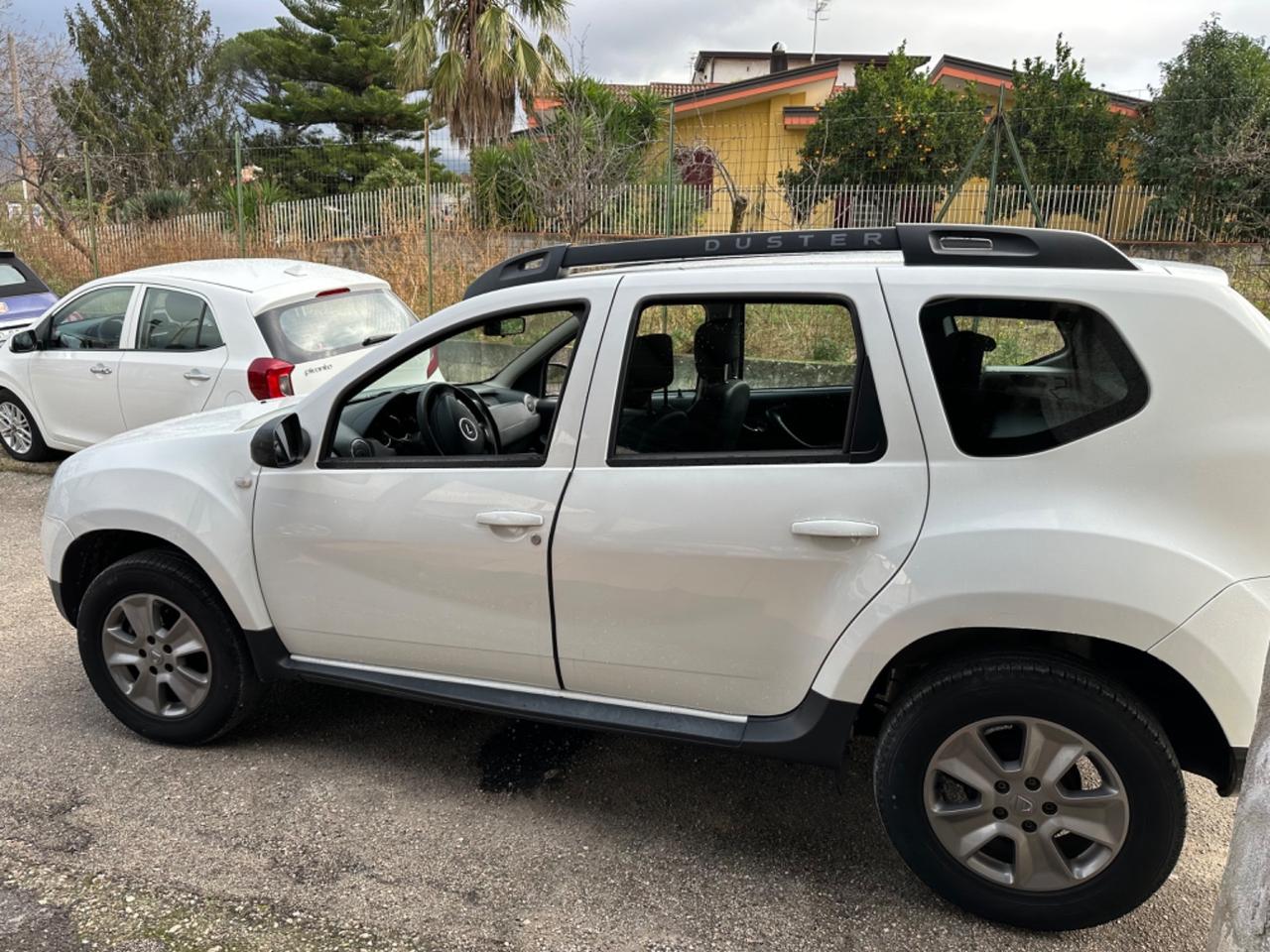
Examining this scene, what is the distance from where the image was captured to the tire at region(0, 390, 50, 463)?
310 inches

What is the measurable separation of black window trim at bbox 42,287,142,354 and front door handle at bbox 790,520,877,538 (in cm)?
606

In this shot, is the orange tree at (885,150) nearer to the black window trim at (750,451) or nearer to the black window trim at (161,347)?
the black window trim at (161,347)

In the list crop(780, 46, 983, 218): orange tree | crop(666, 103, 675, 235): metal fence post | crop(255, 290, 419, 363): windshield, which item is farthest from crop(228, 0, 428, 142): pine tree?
crop(255, 290, 419, 363): windshield

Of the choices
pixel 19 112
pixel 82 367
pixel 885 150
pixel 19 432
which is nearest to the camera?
pixel 82 367

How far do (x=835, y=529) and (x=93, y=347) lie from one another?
6666 mm

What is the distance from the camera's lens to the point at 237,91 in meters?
38.7

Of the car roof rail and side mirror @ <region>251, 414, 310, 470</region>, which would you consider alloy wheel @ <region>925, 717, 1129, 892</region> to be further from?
side mirror @ <region>251, 414, 310, 470</region>

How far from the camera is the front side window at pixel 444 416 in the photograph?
3.11 m

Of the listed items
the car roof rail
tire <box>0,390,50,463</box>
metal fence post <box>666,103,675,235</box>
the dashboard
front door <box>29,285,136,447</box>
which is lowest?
tire <box>0,390,50,463</box>

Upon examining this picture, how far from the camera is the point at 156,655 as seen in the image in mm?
3494

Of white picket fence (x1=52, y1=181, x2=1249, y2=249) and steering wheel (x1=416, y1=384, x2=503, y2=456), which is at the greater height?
white picket fence (x1=52, y1=181, x2=1249, y2=249)

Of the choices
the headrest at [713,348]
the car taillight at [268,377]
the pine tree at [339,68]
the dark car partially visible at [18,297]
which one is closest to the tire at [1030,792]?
the headrest at [713,348]

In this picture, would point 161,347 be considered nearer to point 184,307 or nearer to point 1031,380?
point 184,307

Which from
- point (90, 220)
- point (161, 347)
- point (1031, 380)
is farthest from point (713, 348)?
point (90, 220)
